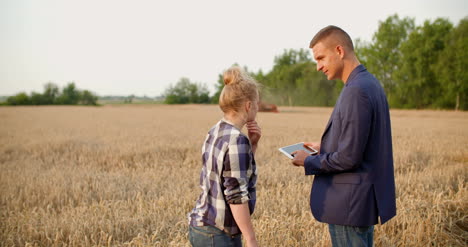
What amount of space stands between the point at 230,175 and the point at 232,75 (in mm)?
631

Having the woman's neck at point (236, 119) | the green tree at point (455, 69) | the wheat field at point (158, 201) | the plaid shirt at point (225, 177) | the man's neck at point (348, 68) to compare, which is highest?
the green tree at point (455, 69)

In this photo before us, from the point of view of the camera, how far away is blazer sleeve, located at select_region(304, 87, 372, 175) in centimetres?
217

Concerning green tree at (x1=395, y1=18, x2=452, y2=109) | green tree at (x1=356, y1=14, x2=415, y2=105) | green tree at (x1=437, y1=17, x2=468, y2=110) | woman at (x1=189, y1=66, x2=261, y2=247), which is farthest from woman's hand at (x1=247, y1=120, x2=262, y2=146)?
green tree at (x1=356, y1=14, x2=415, y2=105)

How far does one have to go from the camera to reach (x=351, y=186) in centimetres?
230

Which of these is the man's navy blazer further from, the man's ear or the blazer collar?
the man's ear

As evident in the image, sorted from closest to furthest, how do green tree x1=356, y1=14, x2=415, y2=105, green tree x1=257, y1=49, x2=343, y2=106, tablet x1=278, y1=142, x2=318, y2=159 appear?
tablet x1=278, y1=142, x2=318, y2=159 → green tree x1=356, y1=14, x2=415, y2=105 → green tree x1=257, y1=49, x2=343, y2=106

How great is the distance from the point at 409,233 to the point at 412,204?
0.85 m

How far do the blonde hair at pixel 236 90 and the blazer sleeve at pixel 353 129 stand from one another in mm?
623

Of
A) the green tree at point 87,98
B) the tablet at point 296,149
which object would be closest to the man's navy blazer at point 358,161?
the tablet at point 296,149

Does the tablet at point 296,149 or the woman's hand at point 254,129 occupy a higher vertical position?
the woman's hand at point 254,129

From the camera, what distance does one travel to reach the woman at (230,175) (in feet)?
6.68

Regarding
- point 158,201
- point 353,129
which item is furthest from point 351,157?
point 158,201

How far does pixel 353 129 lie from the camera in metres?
2.18

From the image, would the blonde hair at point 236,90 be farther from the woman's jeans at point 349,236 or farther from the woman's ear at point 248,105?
the woman's jeans at point 349,236
